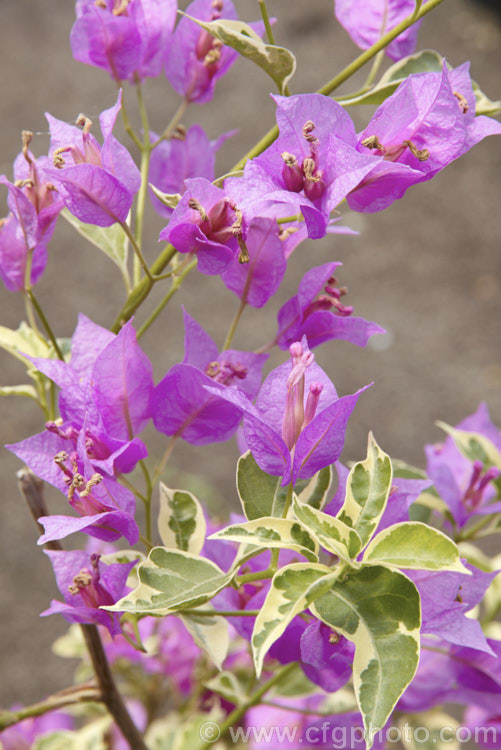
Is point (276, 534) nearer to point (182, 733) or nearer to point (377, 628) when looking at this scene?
point (377, 628)

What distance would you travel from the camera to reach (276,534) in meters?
0.45

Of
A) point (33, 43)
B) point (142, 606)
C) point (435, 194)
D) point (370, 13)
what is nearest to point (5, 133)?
point (33, 43)

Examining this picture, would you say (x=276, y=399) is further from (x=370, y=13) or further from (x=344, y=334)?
(x=370, y=13)

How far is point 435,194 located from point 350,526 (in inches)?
95.6

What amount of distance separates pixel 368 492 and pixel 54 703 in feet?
1.06

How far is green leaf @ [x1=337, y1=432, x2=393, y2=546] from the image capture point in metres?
0.46

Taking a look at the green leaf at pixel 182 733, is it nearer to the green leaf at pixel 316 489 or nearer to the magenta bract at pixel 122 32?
the green leaf at pixel 316 489

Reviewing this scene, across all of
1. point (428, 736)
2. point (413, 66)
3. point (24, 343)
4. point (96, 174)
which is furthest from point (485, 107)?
point (428, 736)

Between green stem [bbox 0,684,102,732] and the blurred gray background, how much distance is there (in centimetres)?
122

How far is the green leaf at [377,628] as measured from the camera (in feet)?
1.34

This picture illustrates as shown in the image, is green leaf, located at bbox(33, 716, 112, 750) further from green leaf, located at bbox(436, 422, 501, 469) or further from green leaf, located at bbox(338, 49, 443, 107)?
green leaf, located at bbox(338, 49, 443, 107)

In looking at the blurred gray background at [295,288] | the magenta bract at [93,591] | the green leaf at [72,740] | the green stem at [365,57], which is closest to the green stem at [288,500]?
Answer: the magenta bract at [93,591]

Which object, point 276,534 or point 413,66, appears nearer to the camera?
point 276,534

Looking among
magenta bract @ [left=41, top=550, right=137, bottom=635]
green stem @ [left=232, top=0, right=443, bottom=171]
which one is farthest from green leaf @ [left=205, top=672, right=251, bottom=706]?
green stem @ [left=232, top=0, right=443, bottom=171]
